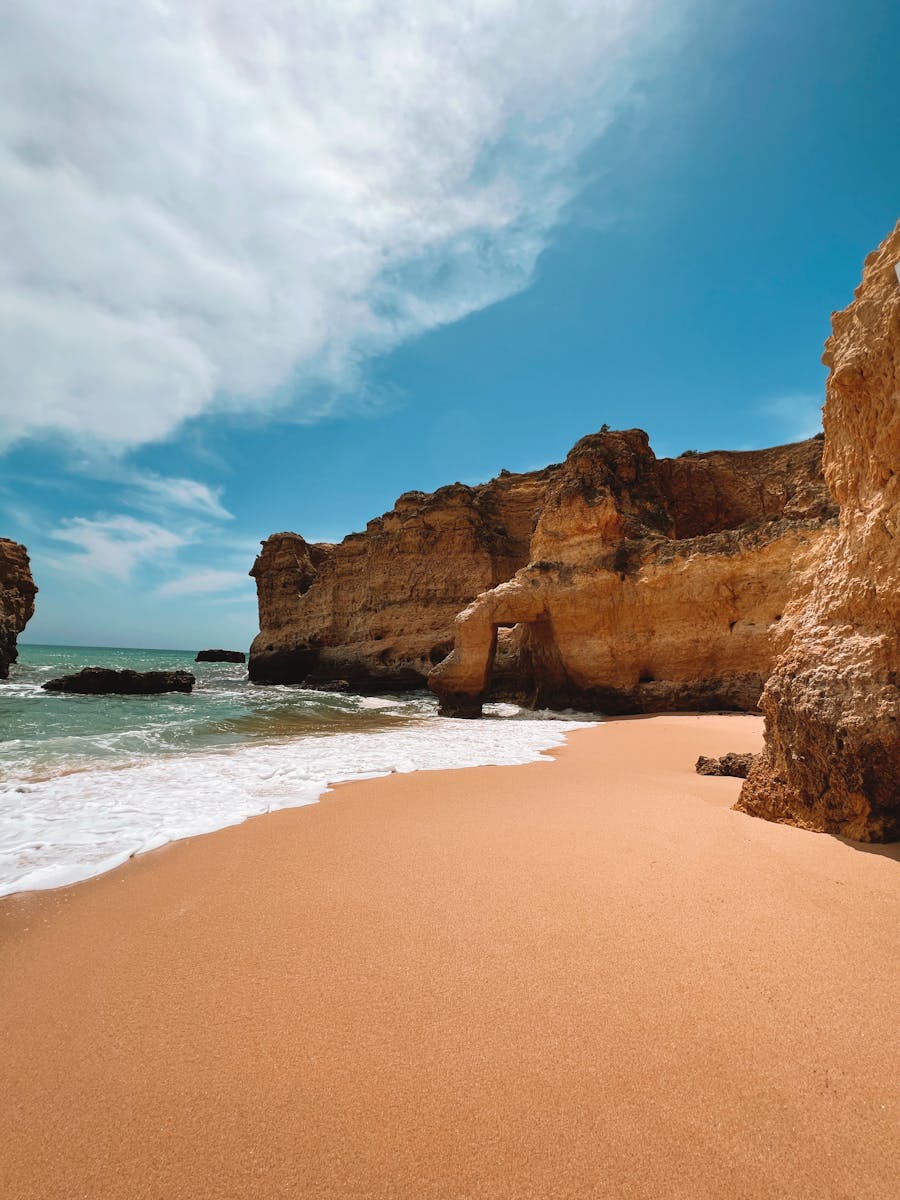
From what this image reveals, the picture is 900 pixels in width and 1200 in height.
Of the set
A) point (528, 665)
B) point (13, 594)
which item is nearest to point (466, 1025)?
point (528, 665)

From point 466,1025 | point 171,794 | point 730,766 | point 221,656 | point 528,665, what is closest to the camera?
point 466,1025

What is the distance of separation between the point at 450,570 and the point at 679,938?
27.3m

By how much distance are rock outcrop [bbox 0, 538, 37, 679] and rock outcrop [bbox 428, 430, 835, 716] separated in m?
28.3

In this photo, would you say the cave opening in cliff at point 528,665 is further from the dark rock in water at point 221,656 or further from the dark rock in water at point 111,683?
the dark rock in water at point 221,656

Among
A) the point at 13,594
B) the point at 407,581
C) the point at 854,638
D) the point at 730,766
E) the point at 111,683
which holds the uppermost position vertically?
the point at 407,581

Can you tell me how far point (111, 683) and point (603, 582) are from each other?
70.3 ft

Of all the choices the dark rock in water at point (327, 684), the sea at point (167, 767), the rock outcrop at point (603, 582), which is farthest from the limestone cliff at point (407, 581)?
the sea at point (167, 767)

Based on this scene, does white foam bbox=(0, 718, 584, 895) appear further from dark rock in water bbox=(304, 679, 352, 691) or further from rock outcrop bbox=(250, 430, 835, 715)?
dark rock in water bbox=(304, 679, 352, 691)

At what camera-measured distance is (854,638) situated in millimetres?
3227

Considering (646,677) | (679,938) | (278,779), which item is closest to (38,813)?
(278,779)

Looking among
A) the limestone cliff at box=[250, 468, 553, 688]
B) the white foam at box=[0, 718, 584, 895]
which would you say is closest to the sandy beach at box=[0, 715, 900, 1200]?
the white foam at box=[0, 718, 584, 895]

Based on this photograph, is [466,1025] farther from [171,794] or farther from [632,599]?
[632,599]

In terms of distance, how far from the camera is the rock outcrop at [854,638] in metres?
2.92

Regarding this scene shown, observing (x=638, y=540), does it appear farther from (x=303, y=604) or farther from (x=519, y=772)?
(x=303, y=604)
